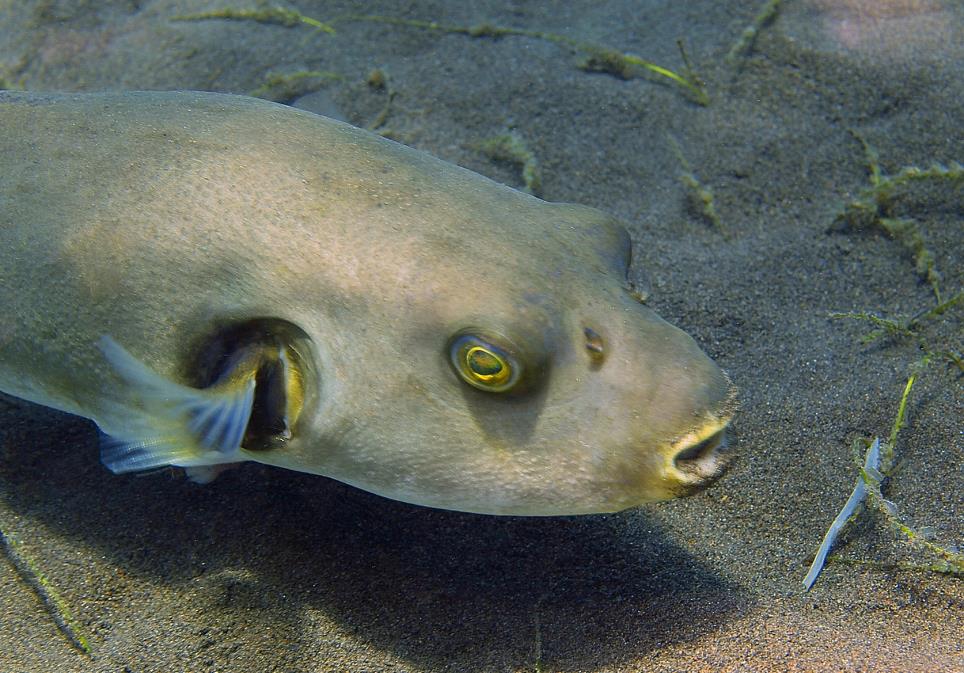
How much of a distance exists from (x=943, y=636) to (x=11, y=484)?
3402 mm

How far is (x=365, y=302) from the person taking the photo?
2.11 metres

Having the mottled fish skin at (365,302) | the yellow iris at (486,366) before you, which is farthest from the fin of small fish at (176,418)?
the yellow iris at (486,366)

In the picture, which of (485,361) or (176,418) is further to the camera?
(176,418)

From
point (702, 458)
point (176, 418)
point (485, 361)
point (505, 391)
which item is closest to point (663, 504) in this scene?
point (702, 458)

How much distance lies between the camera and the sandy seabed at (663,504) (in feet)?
7.50

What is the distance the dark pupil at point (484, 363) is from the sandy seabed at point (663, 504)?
88cm

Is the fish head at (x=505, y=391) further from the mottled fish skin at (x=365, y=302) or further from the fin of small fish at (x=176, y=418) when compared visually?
the fin of small fish at (x=176, y=418)

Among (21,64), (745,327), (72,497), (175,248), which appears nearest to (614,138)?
(745,327)

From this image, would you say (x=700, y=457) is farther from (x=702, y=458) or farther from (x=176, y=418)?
(x=176, y=418)

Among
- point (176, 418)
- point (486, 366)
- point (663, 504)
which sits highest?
point (486, 366)

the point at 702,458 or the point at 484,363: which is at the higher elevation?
the point at 484,363

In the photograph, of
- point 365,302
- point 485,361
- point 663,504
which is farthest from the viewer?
point 663,504

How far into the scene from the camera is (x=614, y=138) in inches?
169

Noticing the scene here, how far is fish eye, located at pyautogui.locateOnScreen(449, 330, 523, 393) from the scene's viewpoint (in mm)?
1990
